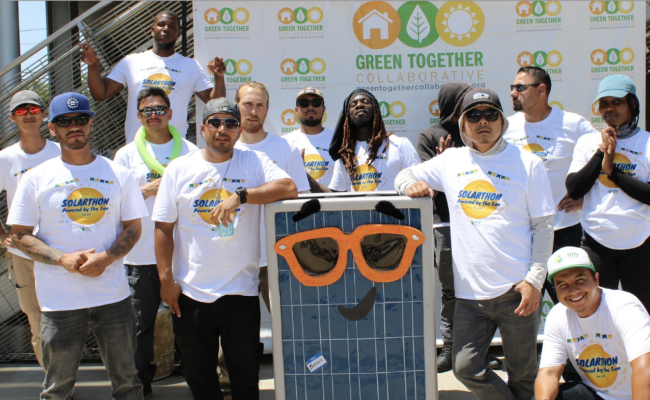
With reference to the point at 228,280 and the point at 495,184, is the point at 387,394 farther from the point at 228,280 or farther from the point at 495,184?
the point at 495,184

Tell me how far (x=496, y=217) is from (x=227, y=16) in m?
3.15

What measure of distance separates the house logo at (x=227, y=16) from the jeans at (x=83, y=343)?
2.75 m

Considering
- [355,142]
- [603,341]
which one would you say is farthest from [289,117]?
[603,341]

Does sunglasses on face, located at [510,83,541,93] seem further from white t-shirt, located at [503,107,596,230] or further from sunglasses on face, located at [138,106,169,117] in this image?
sunglasses on face, located at [138,106,169,117]

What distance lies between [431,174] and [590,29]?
2.82 meters

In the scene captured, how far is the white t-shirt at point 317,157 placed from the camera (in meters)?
4.73

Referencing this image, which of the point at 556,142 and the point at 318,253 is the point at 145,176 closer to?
the point at 318,253

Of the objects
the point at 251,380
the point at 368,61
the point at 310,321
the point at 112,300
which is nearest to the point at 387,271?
the point at 310,321

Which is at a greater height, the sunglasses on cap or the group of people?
the sunglasses on cap

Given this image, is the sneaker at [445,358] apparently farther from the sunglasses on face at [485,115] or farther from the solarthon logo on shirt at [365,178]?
the sunglasses on face at [485,115]

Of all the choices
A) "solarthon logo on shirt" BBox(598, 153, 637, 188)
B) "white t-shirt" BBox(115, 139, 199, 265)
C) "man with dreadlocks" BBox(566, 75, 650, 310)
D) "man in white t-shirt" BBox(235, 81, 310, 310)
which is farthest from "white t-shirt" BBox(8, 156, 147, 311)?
"solarthon logo on shirt" BBox(598, 153, 637, 188)

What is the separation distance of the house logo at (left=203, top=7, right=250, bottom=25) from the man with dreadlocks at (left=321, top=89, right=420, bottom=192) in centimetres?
130

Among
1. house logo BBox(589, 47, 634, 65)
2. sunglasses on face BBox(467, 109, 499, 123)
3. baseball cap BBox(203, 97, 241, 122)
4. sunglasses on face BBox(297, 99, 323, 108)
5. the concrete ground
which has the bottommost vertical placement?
the concrete ground

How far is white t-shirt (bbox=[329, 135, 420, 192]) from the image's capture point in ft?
13.9
